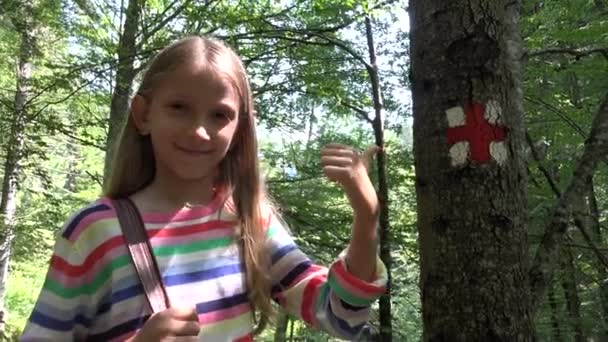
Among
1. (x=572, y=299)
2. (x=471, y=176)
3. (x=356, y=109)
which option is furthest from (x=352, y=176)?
(x=572, y=299)

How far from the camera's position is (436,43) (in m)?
1.71

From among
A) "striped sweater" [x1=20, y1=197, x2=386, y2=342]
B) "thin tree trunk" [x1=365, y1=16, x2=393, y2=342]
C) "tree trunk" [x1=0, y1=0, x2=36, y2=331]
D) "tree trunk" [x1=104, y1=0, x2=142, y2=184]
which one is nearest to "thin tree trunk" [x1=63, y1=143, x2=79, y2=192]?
"tree trunk" [x1=0, y1=0, x2=36, y2=331]

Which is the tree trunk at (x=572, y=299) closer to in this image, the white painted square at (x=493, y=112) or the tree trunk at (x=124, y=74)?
the tree trunk at (x=124, y=74)

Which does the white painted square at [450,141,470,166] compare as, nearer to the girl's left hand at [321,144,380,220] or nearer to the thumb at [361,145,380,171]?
the thumb at [361,145,380,171]

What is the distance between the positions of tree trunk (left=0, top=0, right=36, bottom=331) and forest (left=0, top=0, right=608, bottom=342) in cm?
3

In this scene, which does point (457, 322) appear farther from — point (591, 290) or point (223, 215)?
point (591, 290)

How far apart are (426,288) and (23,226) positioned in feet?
24.6

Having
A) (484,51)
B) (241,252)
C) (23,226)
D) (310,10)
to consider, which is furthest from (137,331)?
(23,226)

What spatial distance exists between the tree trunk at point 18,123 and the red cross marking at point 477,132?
5972 mm

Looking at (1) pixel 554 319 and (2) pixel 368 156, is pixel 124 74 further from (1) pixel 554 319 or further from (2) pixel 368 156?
(1) pixel 554 319

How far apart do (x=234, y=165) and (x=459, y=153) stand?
0.65 m

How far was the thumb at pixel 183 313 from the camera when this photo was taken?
1.00 meters

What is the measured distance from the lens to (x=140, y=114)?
1.31m

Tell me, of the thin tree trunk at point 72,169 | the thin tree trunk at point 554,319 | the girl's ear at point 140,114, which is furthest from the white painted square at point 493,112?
the thin tree trunk at point 72,169
